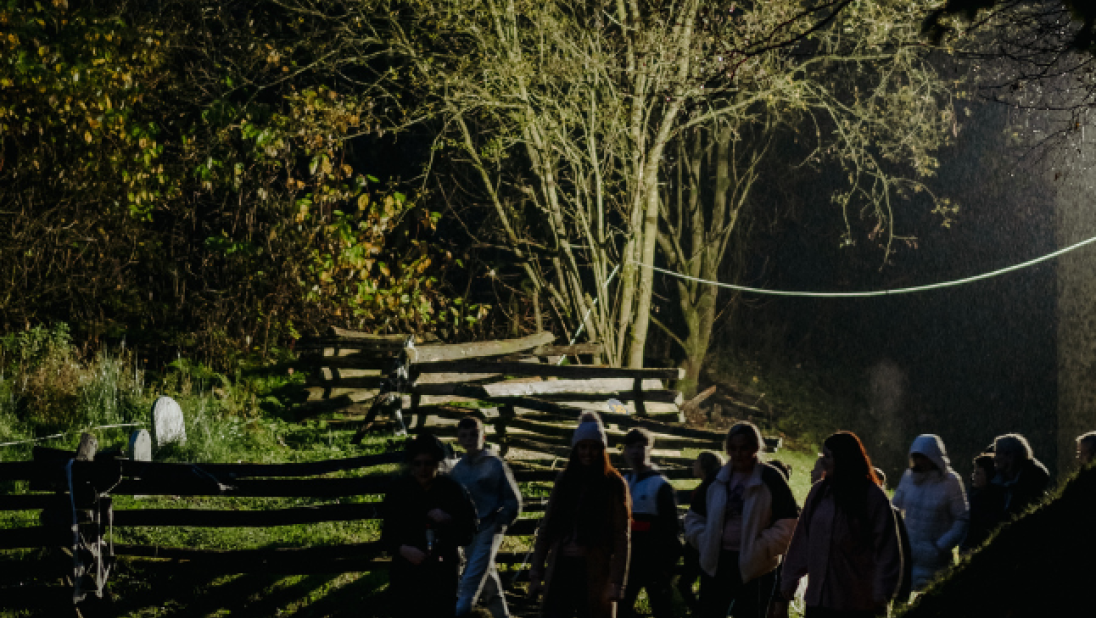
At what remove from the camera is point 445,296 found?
18.6 meters

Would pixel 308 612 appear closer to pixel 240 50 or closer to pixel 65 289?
pixel 65 289

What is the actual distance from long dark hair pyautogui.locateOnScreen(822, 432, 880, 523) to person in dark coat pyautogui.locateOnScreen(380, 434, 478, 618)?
2023 millimetres

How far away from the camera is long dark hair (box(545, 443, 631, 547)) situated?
231 inches

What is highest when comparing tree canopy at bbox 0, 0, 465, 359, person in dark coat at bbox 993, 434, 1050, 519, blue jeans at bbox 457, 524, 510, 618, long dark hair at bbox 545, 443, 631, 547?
tree canopy at bbox 0, 0, 465, 359

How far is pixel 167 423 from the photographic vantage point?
11.2m

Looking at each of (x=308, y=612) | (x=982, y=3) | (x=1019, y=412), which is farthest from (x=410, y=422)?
(x=1019, y=412)

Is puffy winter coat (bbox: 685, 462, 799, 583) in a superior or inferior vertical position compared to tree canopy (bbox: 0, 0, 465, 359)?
inferior

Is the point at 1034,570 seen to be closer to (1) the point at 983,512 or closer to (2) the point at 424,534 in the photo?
(1) the point at 983,512

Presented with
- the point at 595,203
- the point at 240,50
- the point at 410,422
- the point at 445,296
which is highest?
the point at 240,50

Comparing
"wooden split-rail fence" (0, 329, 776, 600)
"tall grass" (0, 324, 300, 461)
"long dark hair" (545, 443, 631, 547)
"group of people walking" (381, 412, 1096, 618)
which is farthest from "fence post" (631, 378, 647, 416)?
"long dark hair" (545, 443, 631, 547)

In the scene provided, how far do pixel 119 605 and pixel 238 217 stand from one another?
32.8 feet

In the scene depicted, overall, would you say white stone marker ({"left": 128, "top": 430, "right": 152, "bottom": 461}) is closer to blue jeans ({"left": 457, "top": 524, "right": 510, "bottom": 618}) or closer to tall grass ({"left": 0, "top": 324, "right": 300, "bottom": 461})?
tall grass ({"left": 0, "top": 324, "right": 300, "bottom": 461})

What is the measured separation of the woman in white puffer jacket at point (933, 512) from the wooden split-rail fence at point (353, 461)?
10.6ft

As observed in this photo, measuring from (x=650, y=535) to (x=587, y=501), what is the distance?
1.07 meters
